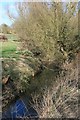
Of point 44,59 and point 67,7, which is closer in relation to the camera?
point 67,7

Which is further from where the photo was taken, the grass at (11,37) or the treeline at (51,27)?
the grass at (11,37)

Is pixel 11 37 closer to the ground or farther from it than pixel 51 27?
closer to the ground

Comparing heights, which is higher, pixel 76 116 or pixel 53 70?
pixel 53 70

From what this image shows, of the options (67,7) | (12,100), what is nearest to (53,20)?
(67,7)

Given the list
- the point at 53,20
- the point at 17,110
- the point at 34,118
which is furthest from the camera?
the point at 53,20

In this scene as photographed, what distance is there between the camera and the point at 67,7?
11961 millimetres

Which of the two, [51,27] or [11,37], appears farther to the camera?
[11,37]

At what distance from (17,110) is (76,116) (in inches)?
70.2

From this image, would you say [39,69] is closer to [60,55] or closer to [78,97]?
[60,55]

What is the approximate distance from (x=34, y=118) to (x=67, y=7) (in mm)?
7120

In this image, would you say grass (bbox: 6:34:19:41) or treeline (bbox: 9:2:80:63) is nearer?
treeline (bbox: 9:2:80:63)

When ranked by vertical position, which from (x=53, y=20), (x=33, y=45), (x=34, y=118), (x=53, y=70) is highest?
(x=53, y=20)

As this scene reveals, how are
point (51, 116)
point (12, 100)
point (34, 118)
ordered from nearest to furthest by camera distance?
point (51, 116), point (34, 118), point (12, 100)

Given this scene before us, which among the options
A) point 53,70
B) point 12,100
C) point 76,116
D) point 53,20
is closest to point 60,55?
point 53,70
